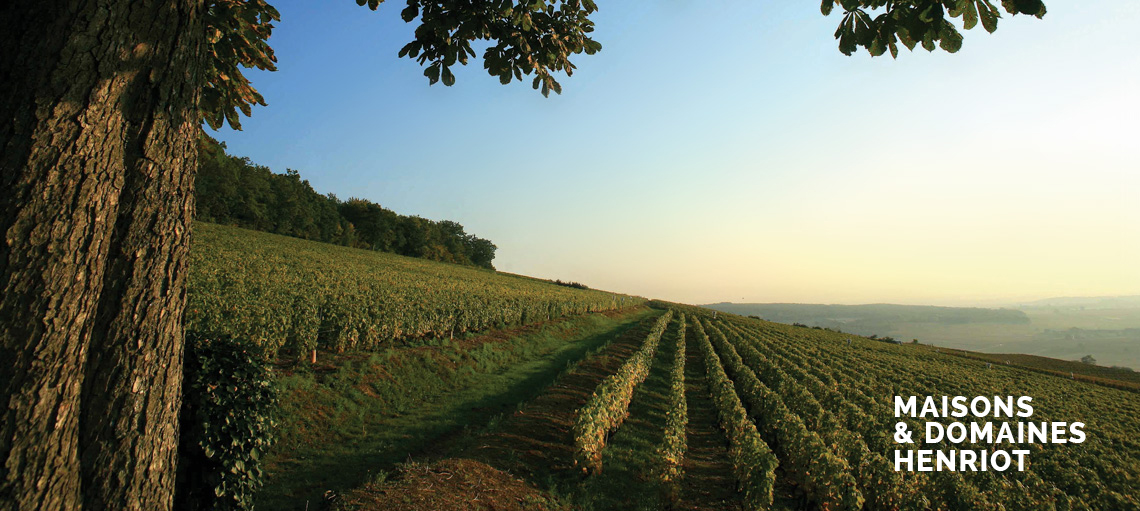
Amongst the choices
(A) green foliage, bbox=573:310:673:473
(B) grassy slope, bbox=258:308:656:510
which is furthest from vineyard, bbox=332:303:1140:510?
(B) grassy slope, bbox=258:308:656:510

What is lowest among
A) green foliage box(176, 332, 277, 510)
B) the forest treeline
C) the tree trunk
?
green foliage box(176, 332, 277, 510)

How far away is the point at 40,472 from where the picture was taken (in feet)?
6.18

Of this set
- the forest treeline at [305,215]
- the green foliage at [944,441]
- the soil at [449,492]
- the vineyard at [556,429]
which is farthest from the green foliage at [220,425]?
the forest treeline at [305,215]

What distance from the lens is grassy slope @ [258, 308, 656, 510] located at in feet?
25.1

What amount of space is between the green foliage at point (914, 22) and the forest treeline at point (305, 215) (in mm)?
48562

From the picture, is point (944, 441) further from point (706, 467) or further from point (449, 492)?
point (449, 492)

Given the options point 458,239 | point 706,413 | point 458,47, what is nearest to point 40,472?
point 458,47

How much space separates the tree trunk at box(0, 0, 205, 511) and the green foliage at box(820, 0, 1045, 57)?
4.18 metres

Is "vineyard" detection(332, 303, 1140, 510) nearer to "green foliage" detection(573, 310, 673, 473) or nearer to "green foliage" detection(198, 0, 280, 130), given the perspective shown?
"green foliage" detection(573, 310, 673, 473)

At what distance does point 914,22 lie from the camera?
2.98 meters

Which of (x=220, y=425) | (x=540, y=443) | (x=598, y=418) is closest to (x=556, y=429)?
(x=540, y=443)

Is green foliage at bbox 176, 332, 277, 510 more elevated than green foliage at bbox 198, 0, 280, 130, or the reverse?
green foliage at bbox 198, 0, 280, 130

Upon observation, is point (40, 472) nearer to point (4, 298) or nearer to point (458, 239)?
point (4, 298)

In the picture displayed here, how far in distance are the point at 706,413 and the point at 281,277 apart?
19.2 meters
